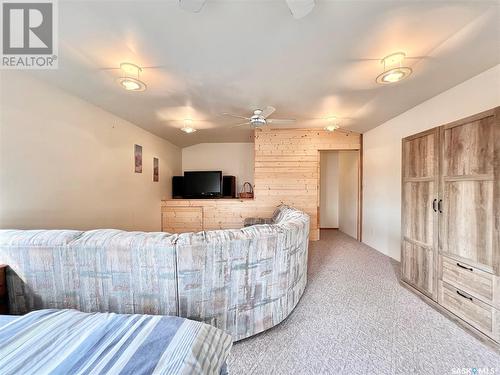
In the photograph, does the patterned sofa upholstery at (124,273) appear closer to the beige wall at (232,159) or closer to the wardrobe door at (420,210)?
the wardrobe door at (420,210)

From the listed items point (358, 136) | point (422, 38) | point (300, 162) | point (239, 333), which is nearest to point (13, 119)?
A: point (239, 333)

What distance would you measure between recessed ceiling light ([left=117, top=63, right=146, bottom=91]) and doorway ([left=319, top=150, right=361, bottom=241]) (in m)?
4.89

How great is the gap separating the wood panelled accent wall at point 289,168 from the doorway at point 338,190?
3.10 feet

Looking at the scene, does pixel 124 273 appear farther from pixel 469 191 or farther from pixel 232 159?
pixel 232 159

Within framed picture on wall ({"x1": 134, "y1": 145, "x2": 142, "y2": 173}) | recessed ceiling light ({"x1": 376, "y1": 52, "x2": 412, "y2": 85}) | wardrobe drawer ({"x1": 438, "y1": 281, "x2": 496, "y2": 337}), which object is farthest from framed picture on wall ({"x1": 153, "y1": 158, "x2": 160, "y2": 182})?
wardrobe drawer ({"x1": 438, "y1": 281, "x2": 496, "y2": 337})

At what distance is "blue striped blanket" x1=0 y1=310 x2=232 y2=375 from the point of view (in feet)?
2.26

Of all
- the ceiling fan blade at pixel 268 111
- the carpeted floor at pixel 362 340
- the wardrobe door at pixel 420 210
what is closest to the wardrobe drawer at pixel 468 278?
the wardrobe door at pixel 420 210

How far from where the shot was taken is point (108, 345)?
0.79m

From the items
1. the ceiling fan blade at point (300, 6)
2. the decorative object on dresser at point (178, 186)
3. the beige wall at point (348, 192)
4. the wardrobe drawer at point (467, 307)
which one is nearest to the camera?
the ceiling fan blade at point (300, 6)

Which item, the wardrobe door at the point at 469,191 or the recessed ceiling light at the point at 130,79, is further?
the recessed ceiling light at the point at 130,79

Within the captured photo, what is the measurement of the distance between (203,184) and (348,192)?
3853mm

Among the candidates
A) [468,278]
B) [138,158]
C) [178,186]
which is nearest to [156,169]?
[138,158]

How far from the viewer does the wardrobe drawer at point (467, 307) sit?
1.64 meters

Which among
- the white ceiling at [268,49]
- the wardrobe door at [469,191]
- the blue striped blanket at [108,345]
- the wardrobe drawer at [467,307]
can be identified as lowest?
the wardrobe drawer at [467,307]
